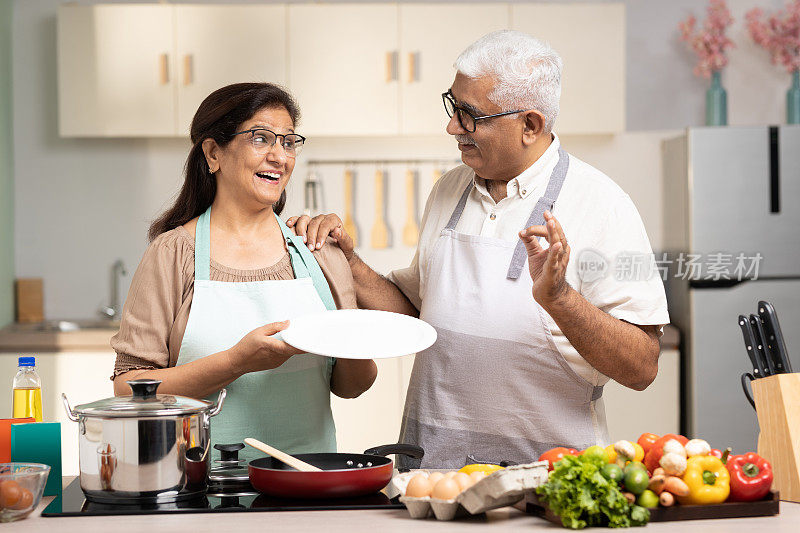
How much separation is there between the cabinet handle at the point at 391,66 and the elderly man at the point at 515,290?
6.41ft

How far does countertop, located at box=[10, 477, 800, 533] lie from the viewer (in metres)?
1.29

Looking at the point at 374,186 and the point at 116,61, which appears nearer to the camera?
the point at 116,61

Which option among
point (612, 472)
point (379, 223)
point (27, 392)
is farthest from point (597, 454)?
point (379, 223)

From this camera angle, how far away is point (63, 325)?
12.8 feet

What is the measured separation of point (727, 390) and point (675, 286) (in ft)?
1.58

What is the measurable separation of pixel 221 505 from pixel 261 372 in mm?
404

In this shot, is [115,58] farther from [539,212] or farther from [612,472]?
[612,472]

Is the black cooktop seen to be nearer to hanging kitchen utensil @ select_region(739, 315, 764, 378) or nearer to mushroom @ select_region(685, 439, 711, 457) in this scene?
mushroom @ select_region(685, 439, 711, 457)

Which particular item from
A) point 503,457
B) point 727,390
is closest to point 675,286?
point 727,390

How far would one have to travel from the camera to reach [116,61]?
3818 mm

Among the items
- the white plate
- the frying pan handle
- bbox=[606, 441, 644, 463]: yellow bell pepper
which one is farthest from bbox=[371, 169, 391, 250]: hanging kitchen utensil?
bbox=[606, 441, 644, 463]: yellow bell pepper

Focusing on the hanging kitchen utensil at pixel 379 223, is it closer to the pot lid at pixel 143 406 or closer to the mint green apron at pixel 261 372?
the mint green apron at pixel 261 372

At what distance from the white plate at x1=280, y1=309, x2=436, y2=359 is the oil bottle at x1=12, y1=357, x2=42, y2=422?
0.47m

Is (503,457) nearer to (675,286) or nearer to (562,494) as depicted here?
(562,494)
